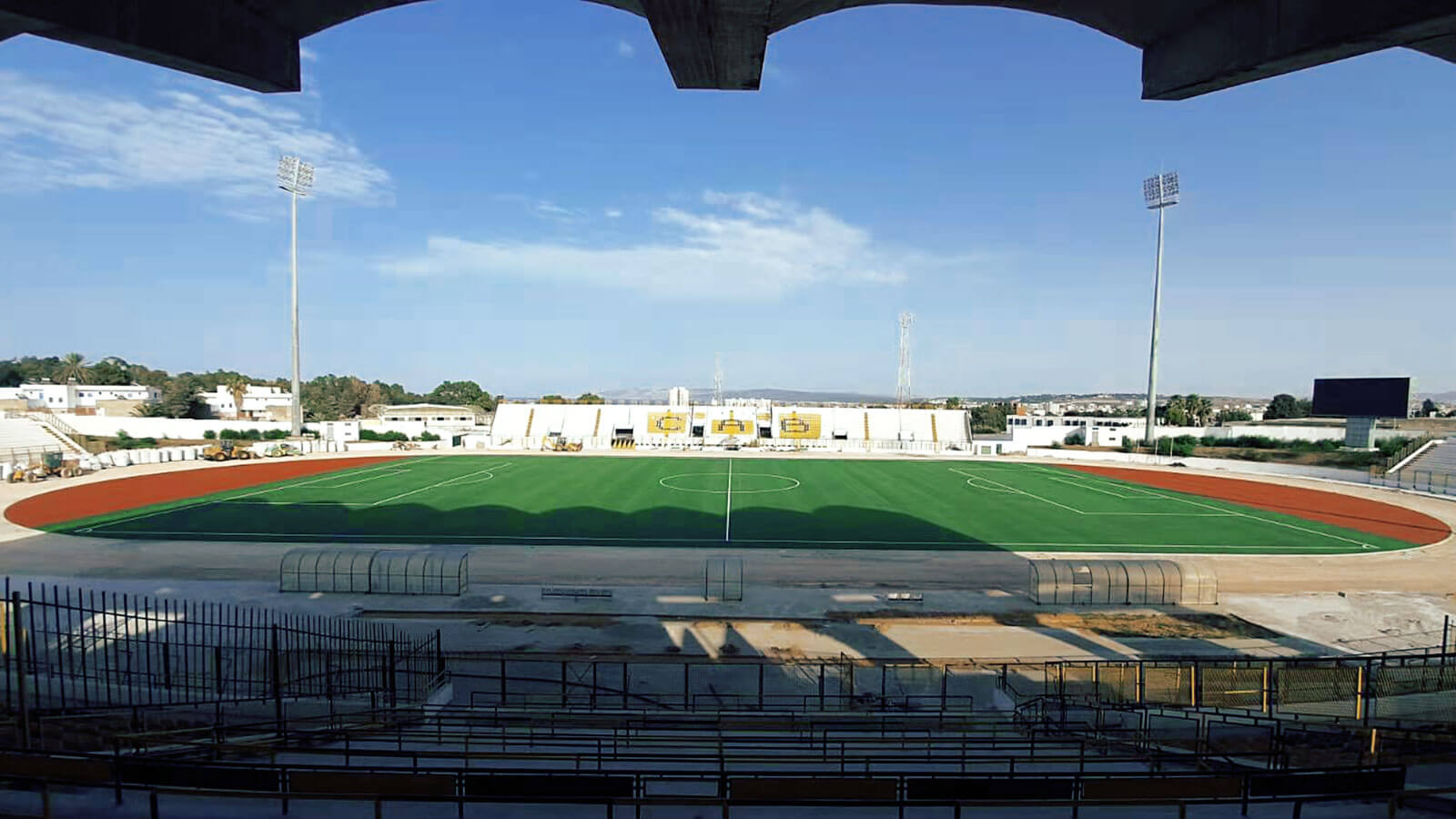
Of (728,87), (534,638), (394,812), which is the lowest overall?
(534,638)

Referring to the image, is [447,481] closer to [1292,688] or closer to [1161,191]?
[1292,688]

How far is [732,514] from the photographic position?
113 feet

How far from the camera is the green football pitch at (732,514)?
2870 cm

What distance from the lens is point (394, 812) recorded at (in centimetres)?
586

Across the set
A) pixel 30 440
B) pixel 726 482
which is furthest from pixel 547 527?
pixel 30 440

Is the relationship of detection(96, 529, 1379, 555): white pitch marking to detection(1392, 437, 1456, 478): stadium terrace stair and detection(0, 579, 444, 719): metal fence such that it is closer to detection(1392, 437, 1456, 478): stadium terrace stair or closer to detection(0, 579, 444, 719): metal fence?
detection(0, 579, 444, 719): metal fence

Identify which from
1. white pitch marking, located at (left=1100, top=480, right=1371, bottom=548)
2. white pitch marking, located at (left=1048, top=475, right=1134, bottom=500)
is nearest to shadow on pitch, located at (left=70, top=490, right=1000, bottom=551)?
white pitch marking, located at (left=1100, top=480, right=1371, bottom=548)

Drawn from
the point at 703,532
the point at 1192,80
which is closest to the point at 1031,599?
→ the point at 703,532

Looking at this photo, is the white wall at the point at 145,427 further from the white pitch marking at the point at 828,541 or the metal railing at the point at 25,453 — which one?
the white pitch marking at the point at 828,541

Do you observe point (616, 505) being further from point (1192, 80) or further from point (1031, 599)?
point (1192, 80)

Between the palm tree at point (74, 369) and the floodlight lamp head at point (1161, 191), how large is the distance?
17528cm

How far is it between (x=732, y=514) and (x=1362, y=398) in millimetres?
63766

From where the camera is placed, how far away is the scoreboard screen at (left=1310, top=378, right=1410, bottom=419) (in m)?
55.8

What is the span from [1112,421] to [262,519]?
3688 inches
